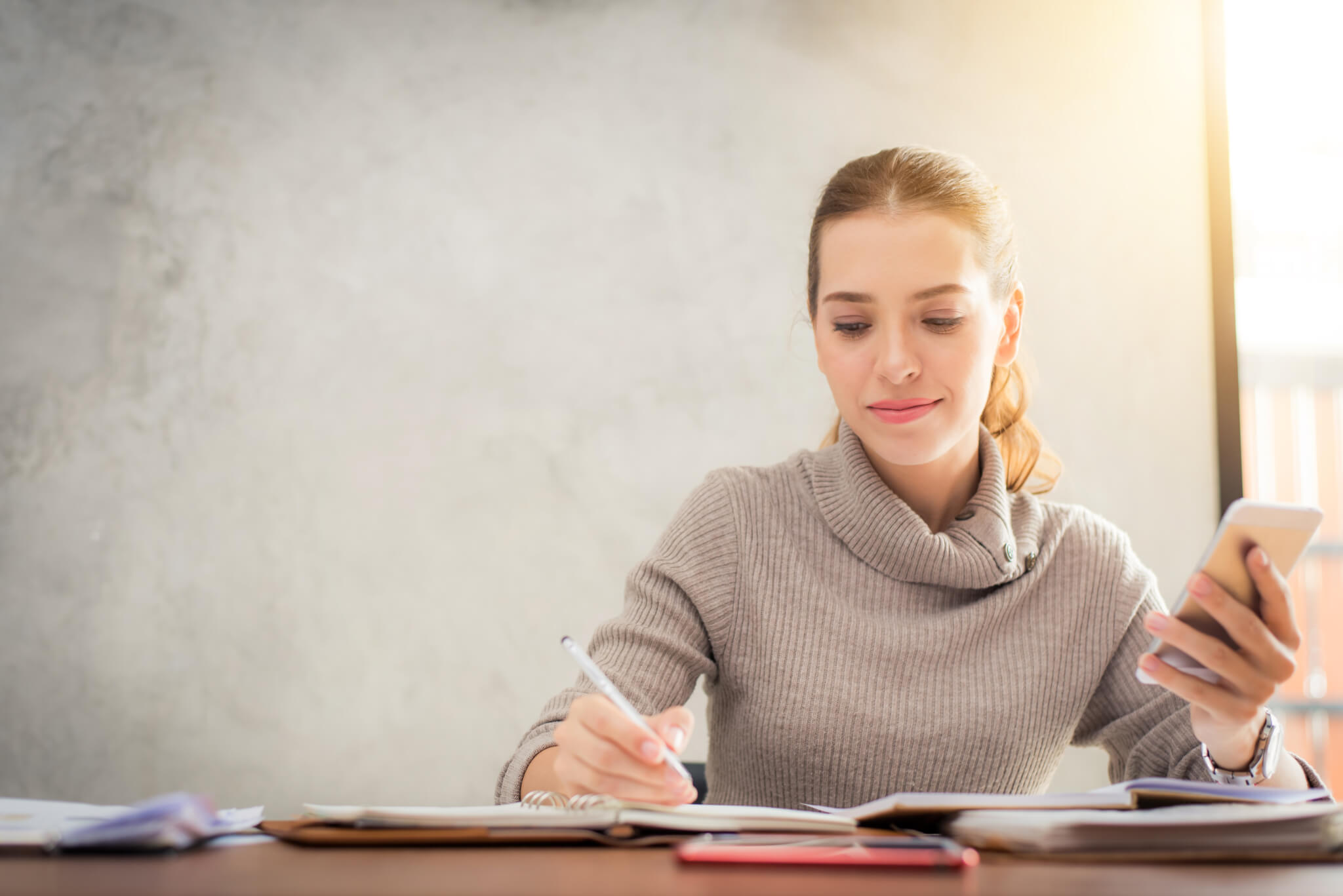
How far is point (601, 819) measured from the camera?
1.99 feet

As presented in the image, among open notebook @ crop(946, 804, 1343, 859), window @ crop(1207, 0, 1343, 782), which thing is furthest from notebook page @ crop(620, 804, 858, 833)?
window @ crop(1207, 0, 1343, 782)

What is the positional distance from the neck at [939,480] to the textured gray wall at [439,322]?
74 cm

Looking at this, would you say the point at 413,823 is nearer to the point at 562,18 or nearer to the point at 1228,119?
the point at 562,18

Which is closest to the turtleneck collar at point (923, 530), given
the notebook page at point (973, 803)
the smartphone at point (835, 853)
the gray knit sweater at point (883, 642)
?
the gray knit sweater at point (883, 642)

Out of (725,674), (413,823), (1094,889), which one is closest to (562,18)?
(725,674)

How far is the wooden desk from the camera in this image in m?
0.45

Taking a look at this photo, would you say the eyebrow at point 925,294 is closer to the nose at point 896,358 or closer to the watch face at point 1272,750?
the nose at point 896,358

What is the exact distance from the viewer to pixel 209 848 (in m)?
0.57

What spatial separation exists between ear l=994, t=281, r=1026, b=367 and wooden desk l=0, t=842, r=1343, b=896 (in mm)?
817

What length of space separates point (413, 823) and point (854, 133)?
5.99 feet

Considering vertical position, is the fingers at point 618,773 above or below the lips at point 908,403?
below

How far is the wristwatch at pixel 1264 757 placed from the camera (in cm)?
87

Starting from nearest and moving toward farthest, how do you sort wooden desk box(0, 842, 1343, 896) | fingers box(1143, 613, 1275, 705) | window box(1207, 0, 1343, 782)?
wooden desk box(0, 842, 1343, 896) < fingers box(1143, 613, 1275, 705) < window box(1207, 0, 1343, 782)

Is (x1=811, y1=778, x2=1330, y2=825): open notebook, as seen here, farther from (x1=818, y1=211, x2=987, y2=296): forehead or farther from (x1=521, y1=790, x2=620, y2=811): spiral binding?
(x1=818, y1=211, x2=987, y2=296): forehead
